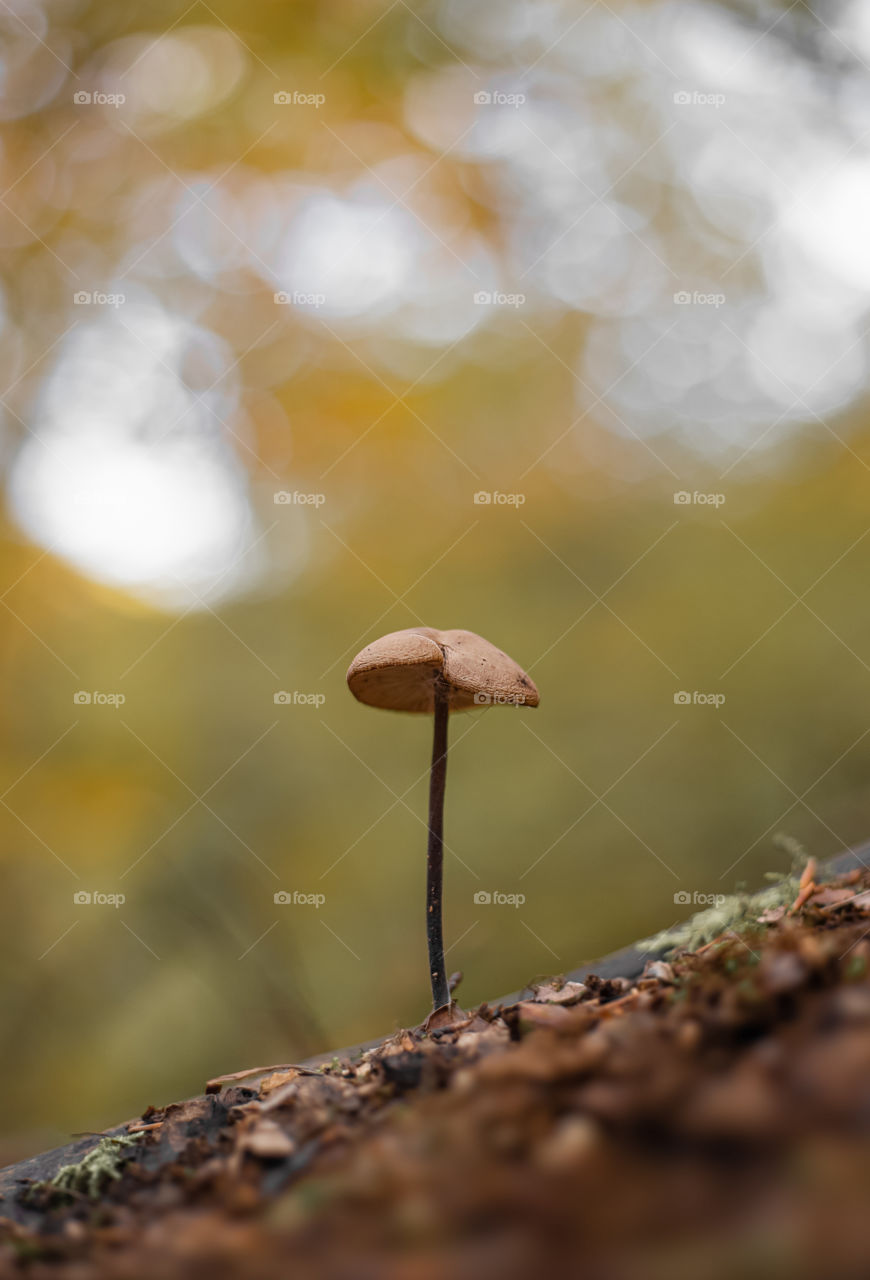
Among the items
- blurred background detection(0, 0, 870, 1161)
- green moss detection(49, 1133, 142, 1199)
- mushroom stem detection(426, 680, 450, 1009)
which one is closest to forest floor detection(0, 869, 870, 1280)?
green moss detection(49, 1133, 142, 1199)

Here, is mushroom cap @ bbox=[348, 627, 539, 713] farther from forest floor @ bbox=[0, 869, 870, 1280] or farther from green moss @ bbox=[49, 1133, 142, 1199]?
green moss @ bbox=[49, 1133, 142, 1199]

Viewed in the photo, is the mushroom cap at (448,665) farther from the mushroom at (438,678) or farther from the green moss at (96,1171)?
the green moss at (96,1171)

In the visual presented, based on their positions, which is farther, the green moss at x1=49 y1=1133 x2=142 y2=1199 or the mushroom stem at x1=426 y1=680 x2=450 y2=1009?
the mushroom stem at x1=426 y1=680 x2=450 y2=1009

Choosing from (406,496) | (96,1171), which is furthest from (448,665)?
(406,496)

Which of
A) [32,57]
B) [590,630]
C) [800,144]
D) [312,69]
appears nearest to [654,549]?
[590,630]

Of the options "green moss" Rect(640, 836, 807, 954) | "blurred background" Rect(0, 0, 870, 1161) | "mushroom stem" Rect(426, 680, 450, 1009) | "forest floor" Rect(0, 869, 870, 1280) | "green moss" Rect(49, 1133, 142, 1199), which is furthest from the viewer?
"blurred background" Rect(0, 0, 870, 1161)

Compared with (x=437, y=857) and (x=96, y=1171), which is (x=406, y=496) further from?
(x=96, y=1171)
